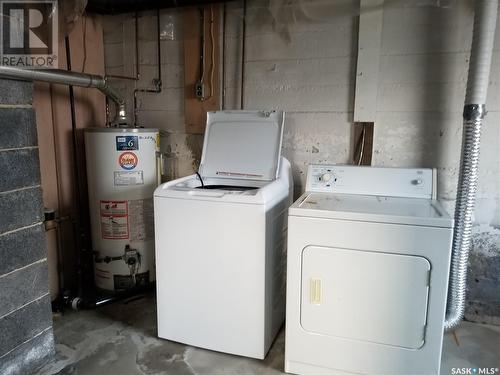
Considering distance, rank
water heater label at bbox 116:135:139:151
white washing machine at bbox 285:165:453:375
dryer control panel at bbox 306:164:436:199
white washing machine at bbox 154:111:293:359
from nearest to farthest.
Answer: white washing machine at bbox 285:165:453:375 < white washing machine at bbox 154:111:293:359 < dryer control panel at bbox 306:164:436:199 < water heater label at bbox 116:135:139:151

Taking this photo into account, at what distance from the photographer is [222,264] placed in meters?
1.88

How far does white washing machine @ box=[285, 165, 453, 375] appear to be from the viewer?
1.58 metres

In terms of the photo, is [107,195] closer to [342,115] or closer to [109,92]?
[109,92]

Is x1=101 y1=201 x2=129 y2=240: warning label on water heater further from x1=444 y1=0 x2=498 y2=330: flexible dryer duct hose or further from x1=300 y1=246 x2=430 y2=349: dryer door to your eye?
x1=444 y1=0 x2=498 y2=330: flexible dryer duct hose

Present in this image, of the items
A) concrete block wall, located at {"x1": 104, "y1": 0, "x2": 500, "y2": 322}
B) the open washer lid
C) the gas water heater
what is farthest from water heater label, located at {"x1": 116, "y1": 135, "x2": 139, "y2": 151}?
concrete block wall, located at {"x1": 104, "y1": 0, "x2": 500, "y2": 322}

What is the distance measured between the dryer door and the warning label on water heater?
4.39ft

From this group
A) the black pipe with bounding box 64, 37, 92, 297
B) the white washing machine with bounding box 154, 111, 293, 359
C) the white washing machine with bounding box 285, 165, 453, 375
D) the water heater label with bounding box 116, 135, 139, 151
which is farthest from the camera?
the black pipe with bounding box 64, 37, 92, 297

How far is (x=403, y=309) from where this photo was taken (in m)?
1.64

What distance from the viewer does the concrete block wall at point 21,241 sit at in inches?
64.4

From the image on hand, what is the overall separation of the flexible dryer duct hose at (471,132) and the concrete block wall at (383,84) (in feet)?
0.68

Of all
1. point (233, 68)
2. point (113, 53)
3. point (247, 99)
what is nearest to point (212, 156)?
point (247, 99)

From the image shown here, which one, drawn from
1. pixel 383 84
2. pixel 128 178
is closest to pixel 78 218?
pixel 128 178

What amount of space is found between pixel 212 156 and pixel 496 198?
1678mm

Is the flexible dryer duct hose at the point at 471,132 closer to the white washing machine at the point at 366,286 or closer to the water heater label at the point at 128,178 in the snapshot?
the white washing machine at the point at 366,286
